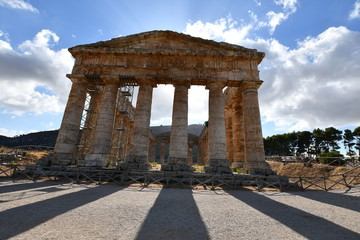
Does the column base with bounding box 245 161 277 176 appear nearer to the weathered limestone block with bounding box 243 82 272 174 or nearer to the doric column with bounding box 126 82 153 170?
the weathered limestone block with bounding box 243 82 272 174

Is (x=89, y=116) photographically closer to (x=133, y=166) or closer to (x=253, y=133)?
(x=133, y=166)

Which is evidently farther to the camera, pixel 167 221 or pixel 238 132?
pixel 238 132

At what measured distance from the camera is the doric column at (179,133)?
507 inches

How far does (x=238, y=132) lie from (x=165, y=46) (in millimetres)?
11503

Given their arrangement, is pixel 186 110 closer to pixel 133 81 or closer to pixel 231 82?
pixel 231 82

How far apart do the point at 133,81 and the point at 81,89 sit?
4852mm

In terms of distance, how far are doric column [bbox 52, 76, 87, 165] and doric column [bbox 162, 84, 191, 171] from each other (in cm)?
838

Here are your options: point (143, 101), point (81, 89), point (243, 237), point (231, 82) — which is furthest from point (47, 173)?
point (231, 82)

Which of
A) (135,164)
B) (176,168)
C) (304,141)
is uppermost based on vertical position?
(304,141)

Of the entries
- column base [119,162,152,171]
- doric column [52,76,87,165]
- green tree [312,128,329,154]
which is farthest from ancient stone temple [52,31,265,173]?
green tree [312,128,329,154]

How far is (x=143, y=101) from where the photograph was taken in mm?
14875

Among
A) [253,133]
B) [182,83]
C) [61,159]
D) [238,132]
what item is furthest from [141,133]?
[238,132]

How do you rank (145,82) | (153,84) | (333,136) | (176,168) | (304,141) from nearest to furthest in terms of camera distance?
(176,168) < (145,82) < (153,84) < (333,136) < (304,141)

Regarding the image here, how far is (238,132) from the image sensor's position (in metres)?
17.6
